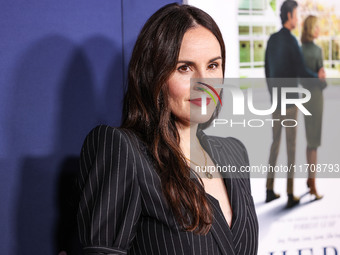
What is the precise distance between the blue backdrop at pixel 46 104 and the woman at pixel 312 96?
103 centimetres

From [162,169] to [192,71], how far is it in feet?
1.08

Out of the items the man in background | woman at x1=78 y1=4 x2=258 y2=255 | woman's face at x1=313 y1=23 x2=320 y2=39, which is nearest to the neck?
woman at x1=78 y1=4 x2=258 y2=255

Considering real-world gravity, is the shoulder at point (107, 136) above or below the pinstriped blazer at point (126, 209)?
above

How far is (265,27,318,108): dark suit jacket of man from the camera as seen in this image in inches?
84.7

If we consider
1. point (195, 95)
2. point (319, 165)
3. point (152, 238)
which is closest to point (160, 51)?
point (195, 95)

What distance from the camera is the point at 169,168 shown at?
1.28 metres

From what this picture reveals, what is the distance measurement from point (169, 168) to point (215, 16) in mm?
1008

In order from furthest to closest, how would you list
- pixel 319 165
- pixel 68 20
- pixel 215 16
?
pixel 319 165, pixel 215 16, pixel 68 20

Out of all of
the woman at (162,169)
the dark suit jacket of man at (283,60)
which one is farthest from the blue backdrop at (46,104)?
the dark suit jacket of man at (283,60)

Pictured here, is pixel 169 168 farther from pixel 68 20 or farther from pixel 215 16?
pixel 215 16

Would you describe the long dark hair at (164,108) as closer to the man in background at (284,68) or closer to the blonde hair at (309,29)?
the man in background at (284,68)

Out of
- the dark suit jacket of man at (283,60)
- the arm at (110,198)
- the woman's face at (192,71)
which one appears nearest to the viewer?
the arm at (110,198)

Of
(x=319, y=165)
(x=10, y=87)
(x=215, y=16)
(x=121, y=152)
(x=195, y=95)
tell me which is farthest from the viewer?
(x=319, y=165)

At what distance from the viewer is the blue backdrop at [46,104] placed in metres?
1.53
